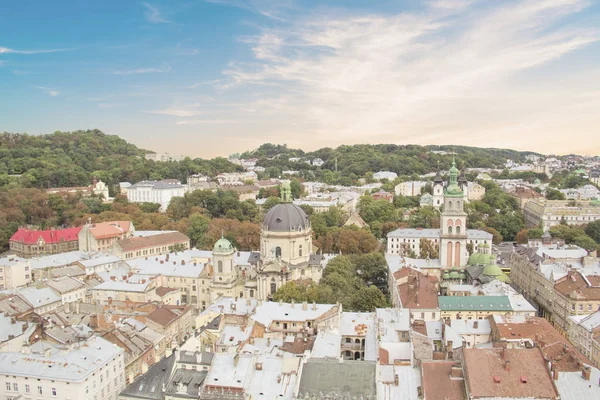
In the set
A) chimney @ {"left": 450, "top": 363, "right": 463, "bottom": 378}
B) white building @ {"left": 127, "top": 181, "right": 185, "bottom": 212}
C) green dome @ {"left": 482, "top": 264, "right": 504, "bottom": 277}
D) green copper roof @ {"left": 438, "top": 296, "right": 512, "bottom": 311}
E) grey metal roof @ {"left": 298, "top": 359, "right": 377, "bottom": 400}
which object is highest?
white building @ {"left": 127, "top": 181, "right": 185, "bottom": 212}

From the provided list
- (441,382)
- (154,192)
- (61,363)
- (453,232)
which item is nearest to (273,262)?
(453,232)

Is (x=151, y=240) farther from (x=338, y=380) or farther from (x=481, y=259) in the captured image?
(x=338, y=380)

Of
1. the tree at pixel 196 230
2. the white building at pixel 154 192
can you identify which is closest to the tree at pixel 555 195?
the tree at pixel 196 230

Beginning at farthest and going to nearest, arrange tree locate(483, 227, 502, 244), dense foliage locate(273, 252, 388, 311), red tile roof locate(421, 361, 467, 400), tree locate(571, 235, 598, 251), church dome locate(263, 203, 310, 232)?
tree locate(483, 227, 502, 244)
tree locate(571, 235, 598, 251)
church dome locate(263, 203, 310, 232)
dense foliage locate(273, 252, 388, 311)
red tile roof locate(421, 361, 467, 400)

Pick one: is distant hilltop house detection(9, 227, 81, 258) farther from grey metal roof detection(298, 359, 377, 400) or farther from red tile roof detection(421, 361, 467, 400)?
red tile roof detection(421, 361, 467, 400)

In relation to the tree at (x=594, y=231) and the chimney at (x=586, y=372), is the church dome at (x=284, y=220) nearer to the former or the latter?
the chimney at (x=586, y=372)

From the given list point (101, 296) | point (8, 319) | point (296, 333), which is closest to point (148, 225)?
point (101, 296)

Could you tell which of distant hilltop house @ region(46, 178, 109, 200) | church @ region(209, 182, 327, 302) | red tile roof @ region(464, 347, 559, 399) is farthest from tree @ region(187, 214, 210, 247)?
red tile roof @ region(464, 347, 559, 399)
